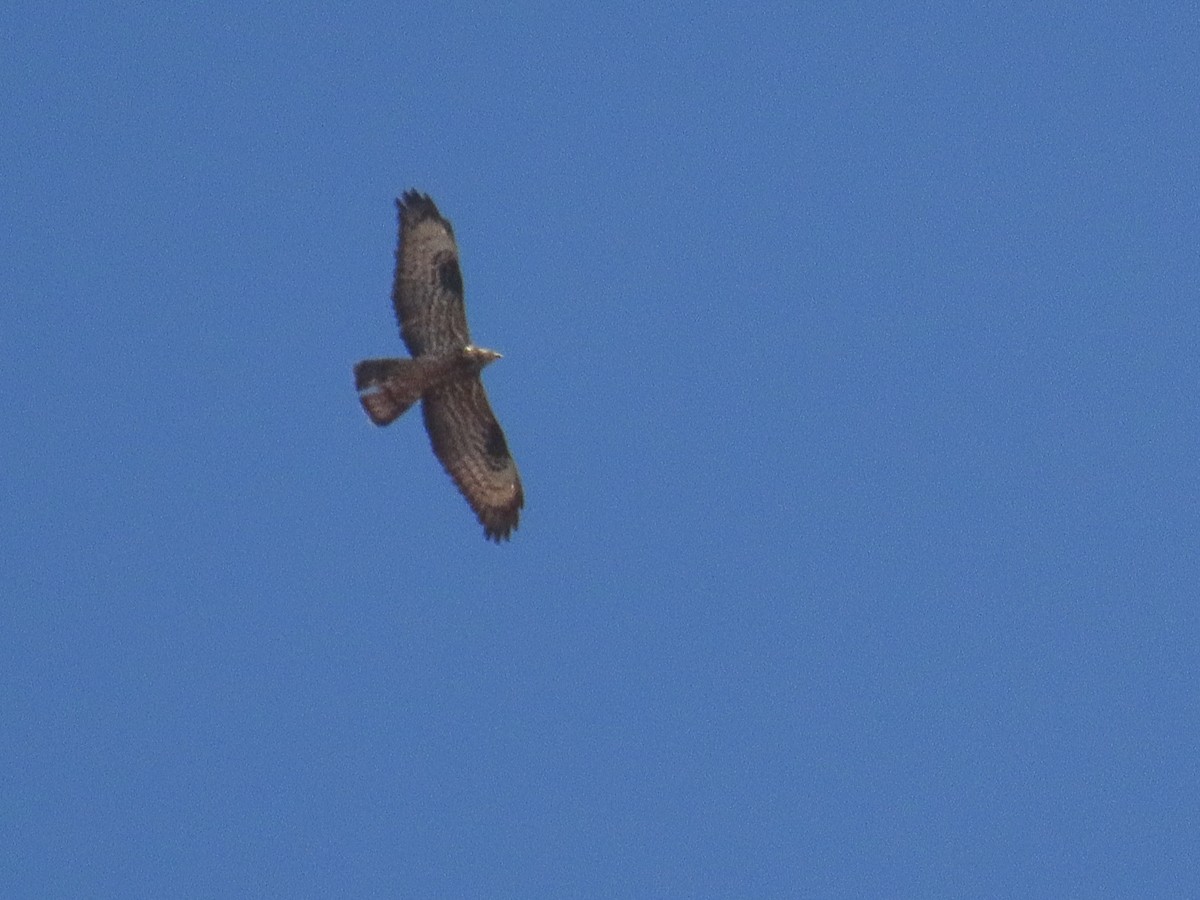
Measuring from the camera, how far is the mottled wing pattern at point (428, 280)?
961 inches

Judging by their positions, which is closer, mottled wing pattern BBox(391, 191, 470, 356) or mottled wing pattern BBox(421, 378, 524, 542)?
mottled wing pattern BBox(391, 191, 470, 356)

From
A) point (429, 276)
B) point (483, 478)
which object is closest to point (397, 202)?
point (429, 276)

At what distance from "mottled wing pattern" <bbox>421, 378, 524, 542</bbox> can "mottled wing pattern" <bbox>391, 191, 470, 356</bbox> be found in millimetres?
505

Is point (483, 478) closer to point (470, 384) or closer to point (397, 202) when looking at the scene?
point (470, 384)

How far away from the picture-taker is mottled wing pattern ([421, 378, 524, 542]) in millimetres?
24984

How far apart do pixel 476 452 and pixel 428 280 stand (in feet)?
5.60

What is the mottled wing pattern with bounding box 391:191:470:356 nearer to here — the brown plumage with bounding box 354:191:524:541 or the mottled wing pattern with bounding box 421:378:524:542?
the brown plumage with bounding box 354:191:524:541

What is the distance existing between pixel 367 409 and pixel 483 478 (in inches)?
60.1

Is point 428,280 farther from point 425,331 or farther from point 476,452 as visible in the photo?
point 476,452

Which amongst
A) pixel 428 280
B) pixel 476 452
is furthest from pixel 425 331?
pixel 476 452

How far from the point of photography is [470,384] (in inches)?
977

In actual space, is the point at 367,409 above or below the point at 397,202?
below

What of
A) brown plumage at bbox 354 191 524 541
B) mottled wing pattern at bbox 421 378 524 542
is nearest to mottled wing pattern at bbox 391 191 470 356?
brown plumage at bbox 354 191 524 541

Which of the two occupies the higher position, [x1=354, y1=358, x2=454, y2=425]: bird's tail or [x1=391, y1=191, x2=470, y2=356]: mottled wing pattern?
[x1=391, y1=191, x2=470, y2=356]: mottled wing pattern
